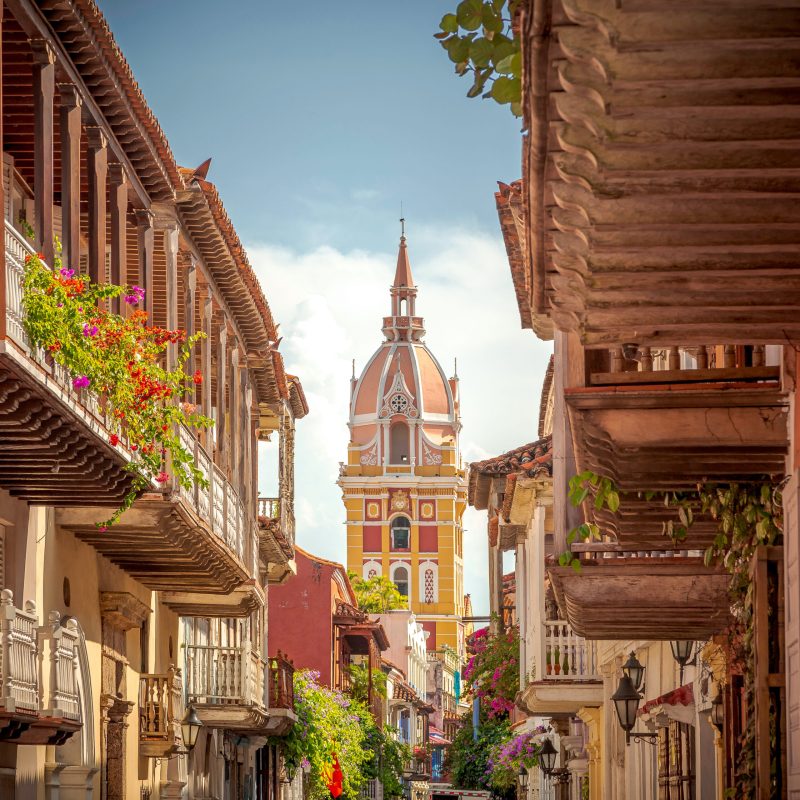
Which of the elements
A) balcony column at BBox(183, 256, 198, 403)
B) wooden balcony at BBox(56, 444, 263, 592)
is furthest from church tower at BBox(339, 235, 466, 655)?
balcony column at BBox(183, 256, 198, 403)

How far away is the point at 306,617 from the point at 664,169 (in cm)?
4871

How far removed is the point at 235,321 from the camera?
23.0 meters

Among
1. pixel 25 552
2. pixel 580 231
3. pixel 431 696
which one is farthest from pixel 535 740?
pixel 431 696

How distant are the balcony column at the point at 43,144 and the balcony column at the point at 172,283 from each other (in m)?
4.30

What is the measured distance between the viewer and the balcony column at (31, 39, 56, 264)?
12352 mm

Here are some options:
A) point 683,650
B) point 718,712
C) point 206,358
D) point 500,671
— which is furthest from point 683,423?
point 500,671

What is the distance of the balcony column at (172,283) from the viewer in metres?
17.0

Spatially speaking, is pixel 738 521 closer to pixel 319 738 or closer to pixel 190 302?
pixel 190 302

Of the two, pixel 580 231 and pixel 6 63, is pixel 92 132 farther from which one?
pixel 580 231

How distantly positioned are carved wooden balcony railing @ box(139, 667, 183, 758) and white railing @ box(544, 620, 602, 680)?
223 inches

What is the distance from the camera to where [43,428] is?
1220 cm

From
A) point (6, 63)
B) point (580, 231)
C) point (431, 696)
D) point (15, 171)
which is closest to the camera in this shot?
point (580, 231)

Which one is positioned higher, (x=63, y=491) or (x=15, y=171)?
(x=15, y=171)

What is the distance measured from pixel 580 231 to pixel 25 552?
31.7 ft
